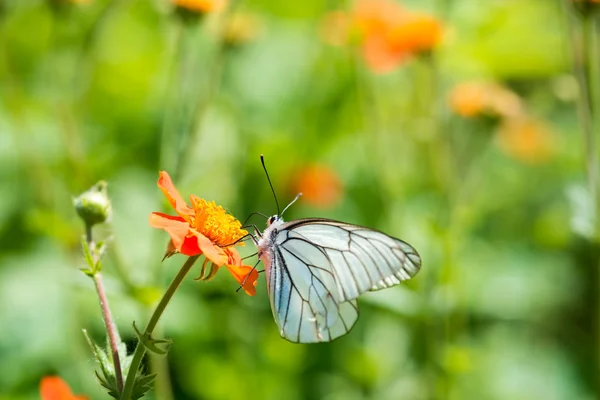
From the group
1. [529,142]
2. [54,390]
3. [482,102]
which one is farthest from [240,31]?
[54,390]

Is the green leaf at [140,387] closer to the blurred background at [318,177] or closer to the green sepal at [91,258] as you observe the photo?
the green sepal at [91,258]

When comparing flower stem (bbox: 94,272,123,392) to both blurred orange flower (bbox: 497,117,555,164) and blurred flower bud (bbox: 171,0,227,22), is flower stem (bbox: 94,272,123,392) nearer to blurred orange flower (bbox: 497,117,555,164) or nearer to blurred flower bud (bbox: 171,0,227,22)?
blurred flower bud (bbox: 171,0,227,22)

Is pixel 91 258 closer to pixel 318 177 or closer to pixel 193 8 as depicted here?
pixel 193 8

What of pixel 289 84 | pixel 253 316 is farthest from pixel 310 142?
pixel 253 316

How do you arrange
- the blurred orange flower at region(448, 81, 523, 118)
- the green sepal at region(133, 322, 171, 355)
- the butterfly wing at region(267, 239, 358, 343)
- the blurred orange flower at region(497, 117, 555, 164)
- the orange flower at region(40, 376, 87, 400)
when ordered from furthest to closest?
the blurred orange flower at region(497, 117, 555, 164) → the blurred orange flower at region(448, 81, 523, 118) → the butterfly wing at region(267, 239, 358, 343) → the orange flower at region(40, 376, 87, 400) → the green sepal at region(133, 322, 171, 355)

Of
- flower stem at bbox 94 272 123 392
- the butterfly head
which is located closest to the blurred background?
the butterfly head

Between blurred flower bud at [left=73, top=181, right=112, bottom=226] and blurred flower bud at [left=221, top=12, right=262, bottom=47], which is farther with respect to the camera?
blurred flower bud at [left=221, top=12, right=262, bottom=47]

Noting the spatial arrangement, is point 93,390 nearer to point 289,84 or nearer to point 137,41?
point 289,84
